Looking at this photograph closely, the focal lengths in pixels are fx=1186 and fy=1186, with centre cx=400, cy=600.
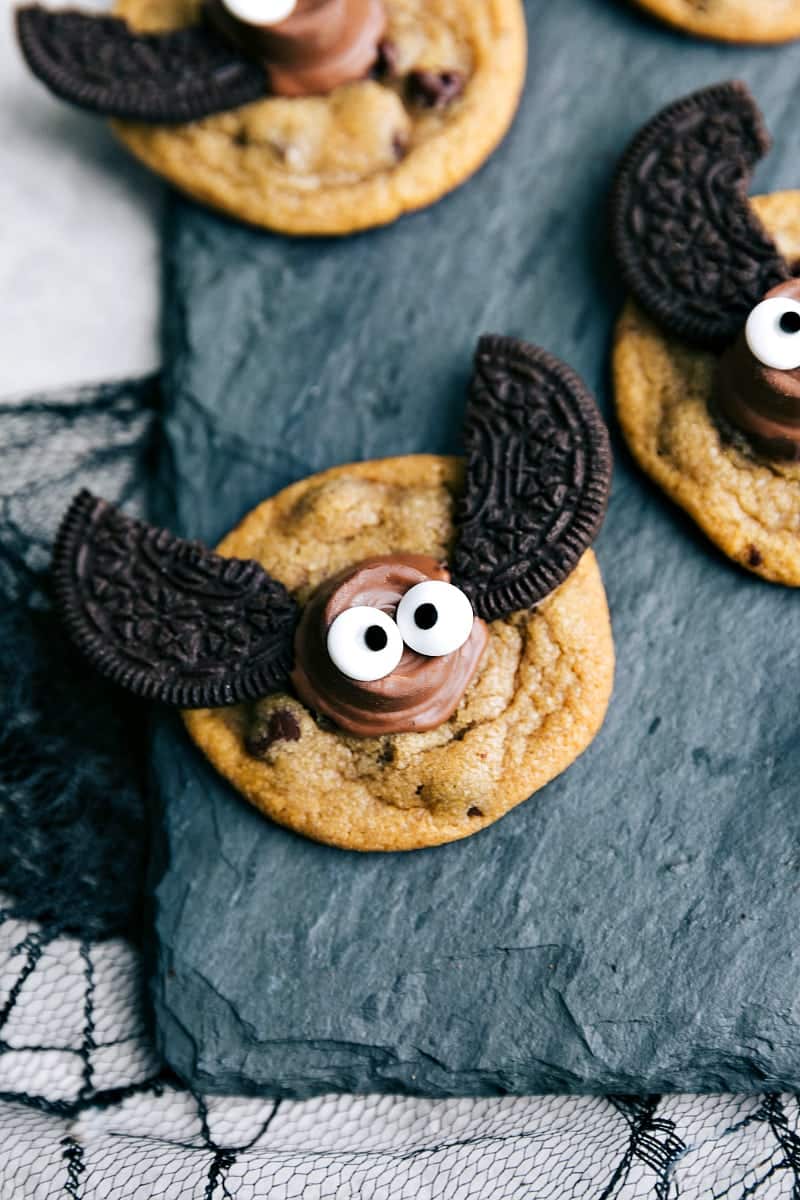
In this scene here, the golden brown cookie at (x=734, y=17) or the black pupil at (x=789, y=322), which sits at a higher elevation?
the golden brown cookie at (x=734, y=17)

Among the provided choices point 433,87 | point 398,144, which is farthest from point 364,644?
point 433,87

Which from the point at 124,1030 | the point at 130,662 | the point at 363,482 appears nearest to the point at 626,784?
the point at 363,482

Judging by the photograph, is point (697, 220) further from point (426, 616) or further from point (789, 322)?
point (426, 616)

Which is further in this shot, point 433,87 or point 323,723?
point 433,87

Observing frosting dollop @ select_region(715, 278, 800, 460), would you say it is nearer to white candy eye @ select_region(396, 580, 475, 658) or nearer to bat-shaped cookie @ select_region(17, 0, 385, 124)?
white candy eye @ select_region(396, 580, 475, 658)

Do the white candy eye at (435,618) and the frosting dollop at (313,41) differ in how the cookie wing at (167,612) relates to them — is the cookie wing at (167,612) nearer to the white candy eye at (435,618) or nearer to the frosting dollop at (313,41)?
the white candy eye at (435,618)

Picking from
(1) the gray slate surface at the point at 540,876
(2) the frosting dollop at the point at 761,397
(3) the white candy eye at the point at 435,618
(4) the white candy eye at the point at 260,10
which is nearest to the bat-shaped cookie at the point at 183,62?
(4) the white candy eye at the point at 260,10
